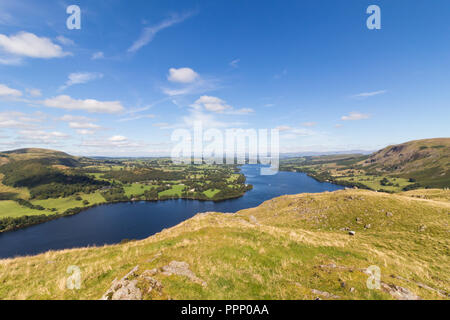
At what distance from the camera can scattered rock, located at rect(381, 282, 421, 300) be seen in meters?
9.43

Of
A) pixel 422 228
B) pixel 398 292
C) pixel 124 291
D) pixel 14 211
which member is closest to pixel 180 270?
pixel 124 291

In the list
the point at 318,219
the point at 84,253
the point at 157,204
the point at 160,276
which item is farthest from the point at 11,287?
the point at 157,204

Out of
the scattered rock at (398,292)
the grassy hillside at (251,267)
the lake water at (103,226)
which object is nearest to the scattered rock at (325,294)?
the grassy hillside at (251,267)

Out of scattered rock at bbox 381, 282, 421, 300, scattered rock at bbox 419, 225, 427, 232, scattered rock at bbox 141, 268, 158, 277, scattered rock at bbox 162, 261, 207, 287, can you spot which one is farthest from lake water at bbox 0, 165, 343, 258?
scattered rock at bbox 419, 225, 427, 232

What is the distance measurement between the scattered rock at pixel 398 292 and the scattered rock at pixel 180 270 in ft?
34.1

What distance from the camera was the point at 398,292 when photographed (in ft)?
31.9

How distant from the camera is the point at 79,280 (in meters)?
11.2

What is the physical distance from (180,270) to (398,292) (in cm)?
1282

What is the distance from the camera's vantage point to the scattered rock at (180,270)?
36.1 feet

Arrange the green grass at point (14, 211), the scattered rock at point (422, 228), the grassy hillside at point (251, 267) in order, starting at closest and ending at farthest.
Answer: the grassy hillside at point (251, 267) → the scattered rock at point (422, 228) → the green grass at point (14, 211)

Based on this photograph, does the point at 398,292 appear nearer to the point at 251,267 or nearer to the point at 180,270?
the point at 251,267

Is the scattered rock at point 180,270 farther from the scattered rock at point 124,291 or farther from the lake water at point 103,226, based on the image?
the lake water at point 103,226

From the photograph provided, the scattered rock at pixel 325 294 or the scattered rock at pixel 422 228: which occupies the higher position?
the scattered rock at pixel 325 294
